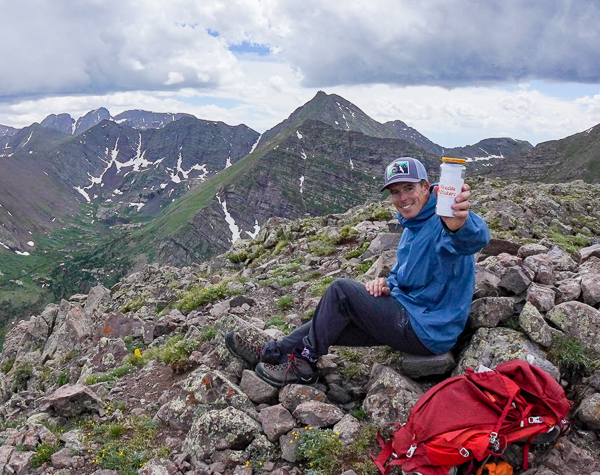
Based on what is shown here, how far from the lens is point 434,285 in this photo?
250 inches

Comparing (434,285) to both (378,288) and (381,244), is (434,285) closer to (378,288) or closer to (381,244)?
(378,288)

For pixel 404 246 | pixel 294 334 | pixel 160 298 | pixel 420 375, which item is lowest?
pixel 160 298

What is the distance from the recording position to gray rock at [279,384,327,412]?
6.73 metres

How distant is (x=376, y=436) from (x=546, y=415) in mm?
2219

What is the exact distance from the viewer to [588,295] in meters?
7.29

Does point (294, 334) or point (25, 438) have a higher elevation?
point (294, 334)

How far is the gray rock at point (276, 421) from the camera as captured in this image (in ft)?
20.7

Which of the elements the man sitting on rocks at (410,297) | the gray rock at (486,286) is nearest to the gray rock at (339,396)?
the man sitting on rocks at (410,297)

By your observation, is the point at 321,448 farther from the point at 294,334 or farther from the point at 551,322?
the point at 551,322

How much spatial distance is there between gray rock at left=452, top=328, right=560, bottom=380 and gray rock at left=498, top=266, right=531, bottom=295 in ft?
3.13

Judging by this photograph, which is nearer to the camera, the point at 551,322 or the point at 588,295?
the point at 551,322

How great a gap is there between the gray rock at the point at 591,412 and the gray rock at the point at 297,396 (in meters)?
3.63


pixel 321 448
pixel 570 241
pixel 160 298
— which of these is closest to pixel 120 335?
pixel 160 298

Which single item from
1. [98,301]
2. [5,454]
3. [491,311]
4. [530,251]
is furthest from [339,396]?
[98,301]
